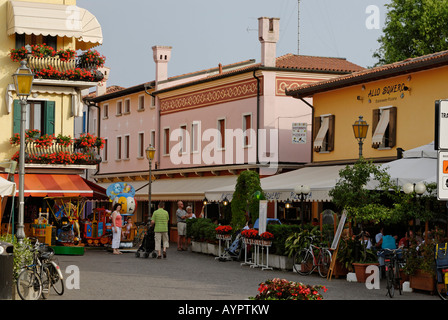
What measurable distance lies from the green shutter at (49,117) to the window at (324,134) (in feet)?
34.1

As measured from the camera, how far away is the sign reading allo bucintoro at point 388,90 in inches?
1292

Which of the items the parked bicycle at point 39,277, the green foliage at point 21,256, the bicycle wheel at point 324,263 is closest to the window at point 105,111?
the bicycle wheel at point 324,263

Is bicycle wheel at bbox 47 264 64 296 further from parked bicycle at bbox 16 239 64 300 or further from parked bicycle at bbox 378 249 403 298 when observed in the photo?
parked bicycle at bbox 378 249 403 298

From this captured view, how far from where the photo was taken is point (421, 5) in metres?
53.6

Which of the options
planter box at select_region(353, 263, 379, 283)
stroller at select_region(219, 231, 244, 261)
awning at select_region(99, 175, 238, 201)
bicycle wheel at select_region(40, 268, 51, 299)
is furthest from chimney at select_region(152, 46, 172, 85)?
bicycle wheel at select_region(40, 268, 51, 299)

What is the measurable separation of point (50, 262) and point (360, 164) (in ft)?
29.1

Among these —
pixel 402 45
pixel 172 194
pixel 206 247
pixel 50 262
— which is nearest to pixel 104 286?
pixel 50 262

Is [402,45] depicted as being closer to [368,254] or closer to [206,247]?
[206,247]

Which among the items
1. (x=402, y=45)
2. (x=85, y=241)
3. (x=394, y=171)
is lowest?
(x=85, y=241)

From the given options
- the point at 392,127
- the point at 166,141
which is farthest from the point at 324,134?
the point at 166,141

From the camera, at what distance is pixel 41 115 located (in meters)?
37.4

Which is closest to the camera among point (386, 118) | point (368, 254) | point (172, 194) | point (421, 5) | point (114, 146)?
point (368, 254)

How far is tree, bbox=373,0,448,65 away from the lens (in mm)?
52188

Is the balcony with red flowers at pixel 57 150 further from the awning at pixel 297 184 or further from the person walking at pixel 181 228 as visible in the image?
the awning at pixel 297 184
